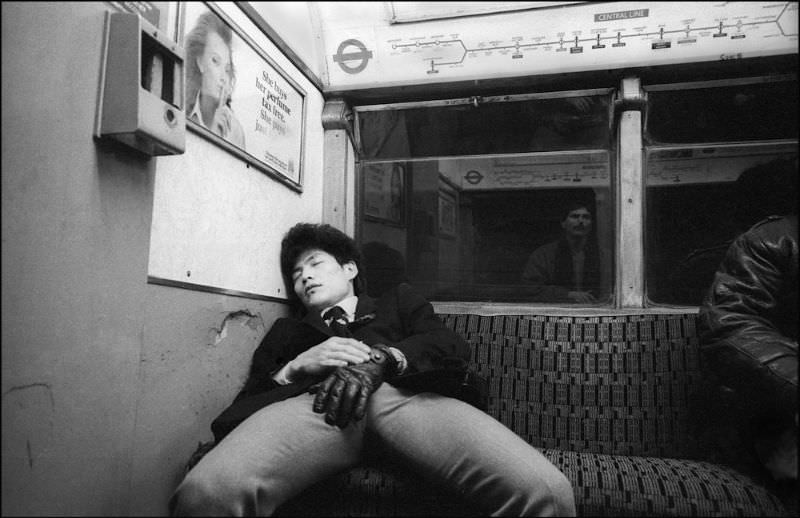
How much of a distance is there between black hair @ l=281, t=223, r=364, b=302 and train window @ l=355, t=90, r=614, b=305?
339mm

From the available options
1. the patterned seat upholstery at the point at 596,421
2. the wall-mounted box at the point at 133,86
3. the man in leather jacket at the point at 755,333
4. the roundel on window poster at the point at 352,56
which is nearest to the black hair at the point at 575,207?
the patterned seat upholstery at the point at 596,421

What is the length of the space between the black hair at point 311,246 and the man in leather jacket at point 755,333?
53.5 inches

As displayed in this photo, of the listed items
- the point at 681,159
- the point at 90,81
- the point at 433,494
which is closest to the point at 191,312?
the point at 90,81

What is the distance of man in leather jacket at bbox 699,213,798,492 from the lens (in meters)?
1.49

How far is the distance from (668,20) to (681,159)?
1.90 ft

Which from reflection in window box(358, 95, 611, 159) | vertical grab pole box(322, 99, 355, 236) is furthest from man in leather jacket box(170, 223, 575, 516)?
reflection in window box(358, 95, 611, 159)

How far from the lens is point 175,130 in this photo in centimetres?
137

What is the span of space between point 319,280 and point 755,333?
1476 millimetres

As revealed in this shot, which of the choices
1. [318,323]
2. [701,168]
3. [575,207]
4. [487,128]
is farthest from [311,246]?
[701,168]

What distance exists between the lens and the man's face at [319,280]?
82.3 inches

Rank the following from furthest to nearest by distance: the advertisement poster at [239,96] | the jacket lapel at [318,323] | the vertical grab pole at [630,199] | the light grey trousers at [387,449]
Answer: the vertical grab pole at [630,199] < the jacket lapel at [318,323] < the advertisement poster at [239,96] < the light grey trousers at [387,449]

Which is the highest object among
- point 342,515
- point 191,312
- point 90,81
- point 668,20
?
point 668,20

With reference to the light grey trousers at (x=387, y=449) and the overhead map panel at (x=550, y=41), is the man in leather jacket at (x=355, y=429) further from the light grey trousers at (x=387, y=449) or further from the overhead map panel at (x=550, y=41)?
the overhead map panel at (x=550, y=41)

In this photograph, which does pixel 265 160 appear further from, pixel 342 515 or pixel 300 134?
pixel 342 515
